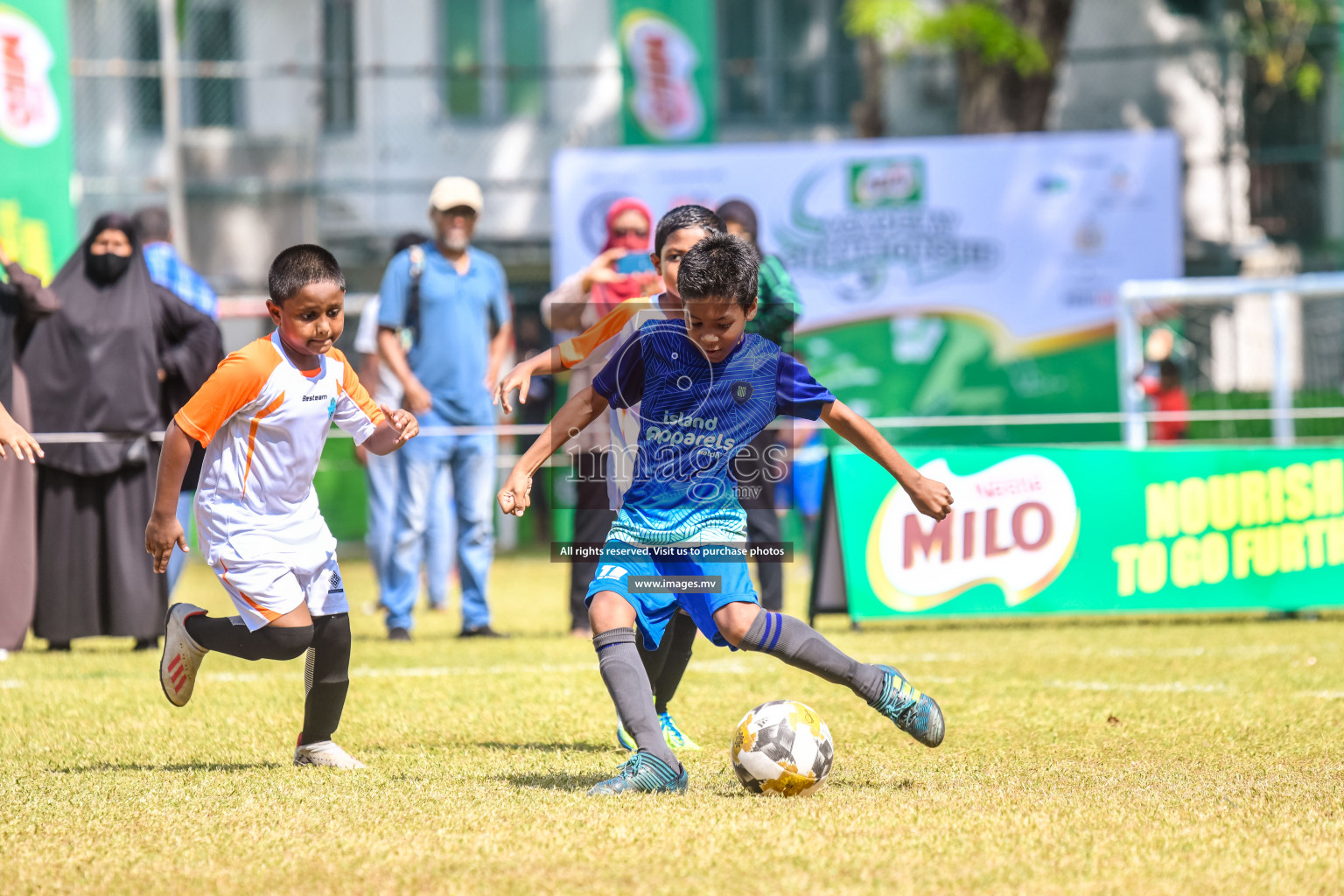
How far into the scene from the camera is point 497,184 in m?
18.1

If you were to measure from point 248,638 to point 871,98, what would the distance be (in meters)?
15.9

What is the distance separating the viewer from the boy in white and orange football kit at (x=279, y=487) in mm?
4809

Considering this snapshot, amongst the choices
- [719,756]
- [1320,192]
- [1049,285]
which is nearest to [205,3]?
[1049,285]

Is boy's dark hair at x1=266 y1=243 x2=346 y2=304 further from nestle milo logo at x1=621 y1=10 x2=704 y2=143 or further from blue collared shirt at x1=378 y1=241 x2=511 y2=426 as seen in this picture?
→ nestle milo logo at x1=621 y1=10 x2=704 y2=143

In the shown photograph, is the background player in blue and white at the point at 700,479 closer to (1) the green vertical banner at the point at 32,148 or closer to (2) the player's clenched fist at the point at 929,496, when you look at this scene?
(2) the player's clenched fist at the point at 929,496

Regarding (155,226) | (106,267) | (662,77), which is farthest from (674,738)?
(662,77)

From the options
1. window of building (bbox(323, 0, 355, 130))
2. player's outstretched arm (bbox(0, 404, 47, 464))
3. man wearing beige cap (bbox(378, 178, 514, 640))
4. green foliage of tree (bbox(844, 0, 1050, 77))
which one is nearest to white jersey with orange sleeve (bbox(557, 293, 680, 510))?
player's outstretched arm (bbox(0, 404, 47, 464))

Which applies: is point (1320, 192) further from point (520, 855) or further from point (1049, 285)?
point (520, 855)

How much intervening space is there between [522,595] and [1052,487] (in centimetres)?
420

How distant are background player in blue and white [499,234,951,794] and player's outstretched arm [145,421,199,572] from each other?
97 centimetres

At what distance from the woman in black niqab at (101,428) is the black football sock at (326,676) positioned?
3.37 metres

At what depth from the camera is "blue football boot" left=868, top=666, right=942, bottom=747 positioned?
471 cm

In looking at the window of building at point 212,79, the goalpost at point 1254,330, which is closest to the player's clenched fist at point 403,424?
the goalpost at point 1254,330

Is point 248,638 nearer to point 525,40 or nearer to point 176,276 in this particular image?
point 176,276
